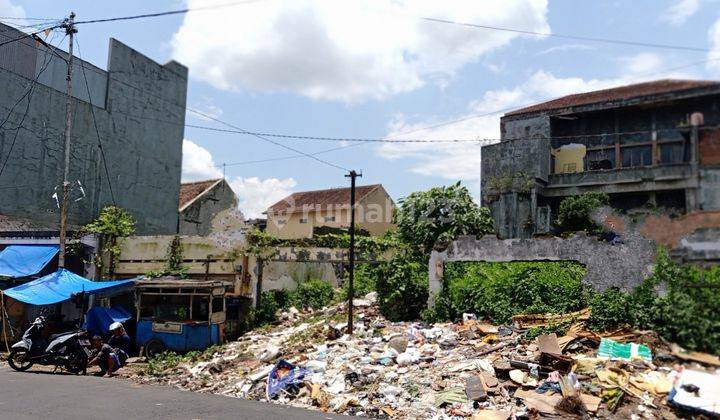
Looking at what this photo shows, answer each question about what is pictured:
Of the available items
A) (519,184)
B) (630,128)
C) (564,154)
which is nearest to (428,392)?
(519,184)

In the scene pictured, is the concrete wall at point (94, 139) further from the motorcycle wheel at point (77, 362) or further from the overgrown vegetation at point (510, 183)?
the overgrown vegetation at point (510, 183)

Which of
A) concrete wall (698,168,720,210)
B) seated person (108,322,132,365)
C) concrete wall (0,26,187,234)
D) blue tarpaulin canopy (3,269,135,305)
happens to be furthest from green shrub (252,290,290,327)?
concrete wall (698,168,720,210)

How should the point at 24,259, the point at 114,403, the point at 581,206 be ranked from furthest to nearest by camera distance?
the point at 24,259 < the point at 114,403 < the point at 581,206

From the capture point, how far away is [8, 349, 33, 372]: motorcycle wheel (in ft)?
37.1

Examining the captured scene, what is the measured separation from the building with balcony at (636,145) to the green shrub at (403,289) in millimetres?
11032

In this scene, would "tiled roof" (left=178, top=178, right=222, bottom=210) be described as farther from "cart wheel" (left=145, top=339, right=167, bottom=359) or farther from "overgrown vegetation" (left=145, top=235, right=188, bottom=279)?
"cart wheel" (left=145, top=339, right=167, bottom=359)

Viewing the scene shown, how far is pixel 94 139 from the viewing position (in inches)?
787

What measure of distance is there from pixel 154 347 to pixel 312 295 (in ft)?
19.9

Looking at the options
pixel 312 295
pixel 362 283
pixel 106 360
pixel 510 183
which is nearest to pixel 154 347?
pixel 106 360

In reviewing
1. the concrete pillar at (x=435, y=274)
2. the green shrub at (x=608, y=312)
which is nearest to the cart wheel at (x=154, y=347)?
the concrete pillar at (x=435, y=274)

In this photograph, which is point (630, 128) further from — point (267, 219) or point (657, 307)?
point (267, 219)

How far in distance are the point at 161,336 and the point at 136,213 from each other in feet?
29.9

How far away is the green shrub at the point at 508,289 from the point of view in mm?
11906

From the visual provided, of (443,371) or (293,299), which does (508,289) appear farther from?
(293,299)
